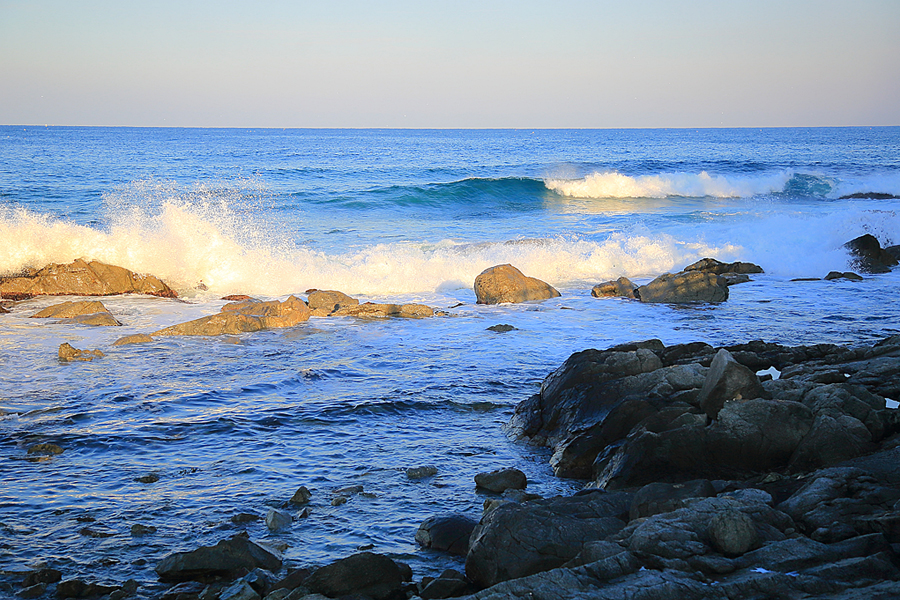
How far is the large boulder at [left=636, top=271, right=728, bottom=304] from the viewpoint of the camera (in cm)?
1169

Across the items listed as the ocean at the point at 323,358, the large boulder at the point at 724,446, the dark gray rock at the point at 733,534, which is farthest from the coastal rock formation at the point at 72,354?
the dark gray rock at the point at 733,534

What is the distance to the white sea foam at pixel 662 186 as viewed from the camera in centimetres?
3117

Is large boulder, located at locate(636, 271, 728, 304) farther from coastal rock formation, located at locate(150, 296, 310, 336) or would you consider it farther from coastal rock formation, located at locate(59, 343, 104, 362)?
coastal rock formation, located at locate(59, 343, 104, 362)

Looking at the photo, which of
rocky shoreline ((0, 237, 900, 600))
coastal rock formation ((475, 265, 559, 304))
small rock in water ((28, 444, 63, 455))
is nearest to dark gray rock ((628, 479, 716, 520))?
rocky shoreline ((0, 237, 900, 600))

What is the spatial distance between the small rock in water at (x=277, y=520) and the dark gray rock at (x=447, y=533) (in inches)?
33.2

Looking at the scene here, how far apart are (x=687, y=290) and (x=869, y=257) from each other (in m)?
6.06

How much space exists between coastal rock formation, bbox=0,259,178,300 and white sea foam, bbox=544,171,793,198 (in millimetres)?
21553

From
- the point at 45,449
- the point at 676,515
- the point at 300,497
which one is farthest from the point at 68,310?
the point at 676,515

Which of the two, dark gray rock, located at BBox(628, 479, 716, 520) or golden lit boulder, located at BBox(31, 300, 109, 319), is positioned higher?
dark gray rock, located at BBox(628, 479, 716, 520)

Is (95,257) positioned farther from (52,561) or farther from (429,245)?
(52,561)

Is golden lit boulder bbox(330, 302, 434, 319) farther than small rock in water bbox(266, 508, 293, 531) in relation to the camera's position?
Yes

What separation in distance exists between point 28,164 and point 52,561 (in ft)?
134

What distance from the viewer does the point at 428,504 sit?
4.75 meters

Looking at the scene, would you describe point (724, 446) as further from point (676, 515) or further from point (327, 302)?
point (327, 302)
